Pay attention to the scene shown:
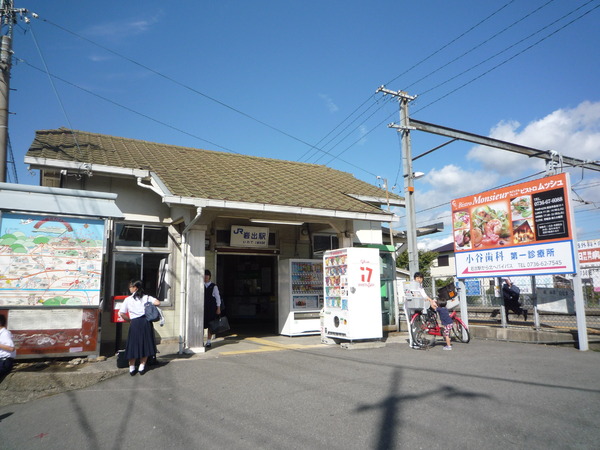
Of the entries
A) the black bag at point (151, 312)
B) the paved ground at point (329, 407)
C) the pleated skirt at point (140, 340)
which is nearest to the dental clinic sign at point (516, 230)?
the paved ground at point (329, 407)

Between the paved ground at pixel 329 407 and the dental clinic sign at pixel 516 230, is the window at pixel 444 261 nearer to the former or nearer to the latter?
the dental clinic sign at pixel 516 230

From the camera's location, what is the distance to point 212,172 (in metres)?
11.5

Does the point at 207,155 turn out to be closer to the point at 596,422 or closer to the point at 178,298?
the point at 178,298

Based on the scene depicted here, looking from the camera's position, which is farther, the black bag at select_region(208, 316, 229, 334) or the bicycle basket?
the bicycle basket

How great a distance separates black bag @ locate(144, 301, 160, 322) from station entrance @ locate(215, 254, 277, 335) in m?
8.56

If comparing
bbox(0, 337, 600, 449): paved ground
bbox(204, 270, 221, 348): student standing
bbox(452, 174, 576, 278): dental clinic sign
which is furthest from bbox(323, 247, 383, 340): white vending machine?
bbox(452, 174, 576, 278): dental clinic sign

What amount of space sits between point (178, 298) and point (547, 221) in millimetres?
9025

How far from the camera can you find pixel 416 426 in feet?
15.0

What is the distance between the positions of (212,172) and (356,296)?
509 centimetres

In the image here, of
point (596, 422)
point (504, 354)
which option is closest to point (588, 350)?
point (504, 354)

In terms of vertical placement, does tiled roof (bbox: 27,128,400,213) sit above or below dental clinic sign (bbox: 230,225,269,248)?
above

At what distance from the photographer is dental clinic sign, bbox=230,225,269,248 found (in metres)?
11.8

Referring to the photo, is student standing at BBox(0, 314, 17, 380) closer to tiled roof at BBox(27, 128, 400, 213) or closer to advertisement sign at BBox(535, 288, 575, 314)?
tiled roof at BBox(27, 128, 400, 213)

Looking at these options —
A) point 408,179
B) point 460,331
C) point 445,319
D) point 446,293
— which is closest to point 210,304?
point 445,319
